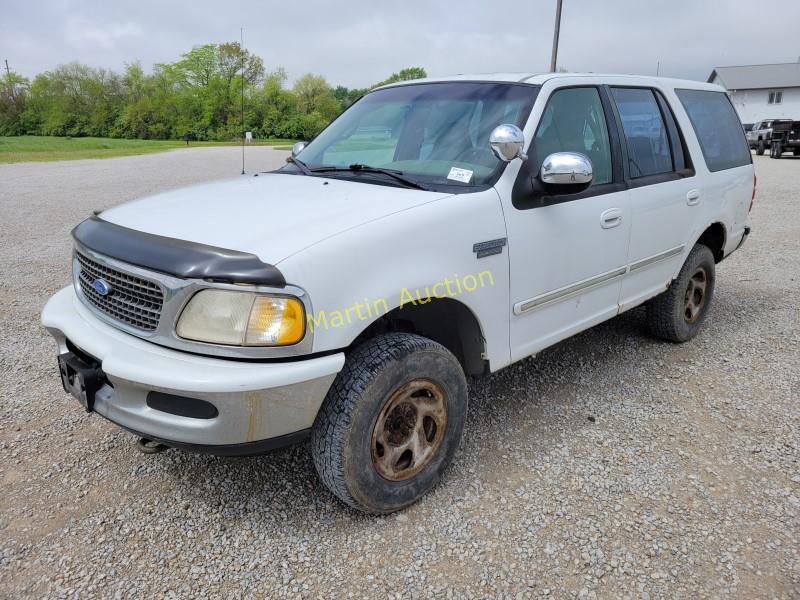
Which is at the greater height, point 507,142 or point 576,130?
point 576,130

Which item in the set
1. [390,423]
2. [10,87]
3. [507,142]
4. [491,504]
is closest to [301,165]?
[507,142]

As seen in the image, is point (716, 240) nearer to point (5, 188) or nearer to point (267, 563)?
point (267, 563)

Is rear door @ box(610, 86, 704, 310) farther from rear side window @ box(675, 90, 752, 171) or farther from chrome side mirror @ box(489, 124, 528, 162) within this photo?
chrome side mirror @ box(489, 124, 528, 162)

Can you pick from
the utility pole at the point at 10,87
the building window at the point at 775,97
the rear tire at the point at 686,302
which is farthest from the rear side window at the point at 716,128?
the utility pole at the point at 10,87

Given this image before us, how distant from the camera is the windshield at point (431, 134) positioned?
9.59ft

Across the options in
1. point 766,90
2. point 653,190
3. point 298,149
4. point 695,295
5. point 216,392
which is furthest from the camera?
point 766,90

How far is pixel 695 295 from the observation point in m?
4.77

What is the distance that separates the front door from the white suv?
0.5 inches

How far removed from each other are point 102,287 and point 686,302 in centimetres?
410

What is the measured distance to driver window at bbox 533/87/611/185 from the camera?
3.10 meters

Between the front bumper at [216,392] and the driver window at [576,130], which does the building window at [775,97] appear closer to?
the driver window at [576,130]

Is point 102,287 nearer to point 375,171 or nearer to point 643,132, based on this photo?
point 375,171

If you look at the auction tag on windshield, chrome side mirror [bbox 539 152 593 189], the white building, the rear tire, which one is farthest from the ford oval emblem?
the white building

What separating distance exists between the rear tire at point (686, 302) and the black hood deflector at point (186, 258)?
3371 millimetres
